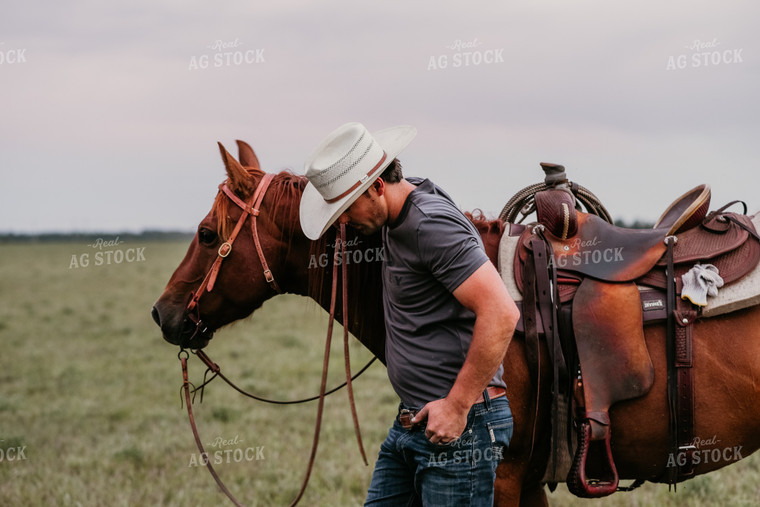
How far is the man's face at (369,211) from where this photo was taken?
116 inches

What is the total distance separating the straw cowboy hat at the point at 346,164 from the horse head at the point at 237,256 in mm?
545

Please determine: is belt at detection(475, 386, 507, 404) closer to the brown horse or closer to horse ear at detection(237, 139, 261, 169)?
the brown horse

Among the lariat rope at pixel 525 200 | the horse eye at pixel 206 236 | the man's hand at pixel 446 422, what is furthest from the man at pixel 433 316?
the lariat rope at pixel 525 200

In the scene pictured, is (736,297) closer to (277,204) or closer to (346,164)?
(346,164)

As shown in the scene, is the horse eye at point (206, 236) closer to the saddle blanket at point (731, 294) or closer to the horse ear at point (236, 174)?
the horse ear at point (236, 174)

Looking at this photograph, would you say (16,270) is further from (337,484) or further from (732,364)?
(732,364)

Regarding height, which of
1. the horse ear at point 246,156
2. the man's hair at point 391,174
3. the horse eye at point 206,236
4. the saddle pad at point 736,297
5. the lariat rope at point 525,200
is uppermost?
the horse ear at point 246,156

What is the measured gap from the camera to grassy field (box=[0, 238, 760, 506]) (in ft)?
20.3

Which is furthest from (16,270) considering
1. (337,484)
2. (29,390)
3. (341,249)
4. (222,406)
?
(341,249)

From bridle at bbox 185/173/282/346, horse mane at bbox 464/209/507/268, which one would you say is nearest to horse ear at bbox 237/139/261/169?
bridle at bbox 185/173/282/346

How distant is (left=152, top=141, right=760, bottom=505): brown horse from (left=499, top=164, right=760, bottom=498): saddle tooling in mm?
A: 74

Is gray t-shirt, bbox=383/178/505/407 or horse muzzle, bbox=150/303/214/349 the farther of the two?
horse muzzle, bbox=150/303/214/349

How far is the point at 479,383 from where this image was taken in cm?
277

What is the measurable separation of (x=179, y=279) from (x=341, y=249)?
95 cm
